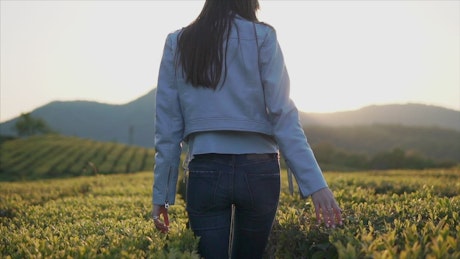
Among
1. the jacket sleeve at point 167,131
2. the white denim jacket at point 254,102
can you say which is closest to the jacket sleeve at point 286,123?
the white denim jacket at point 254,102

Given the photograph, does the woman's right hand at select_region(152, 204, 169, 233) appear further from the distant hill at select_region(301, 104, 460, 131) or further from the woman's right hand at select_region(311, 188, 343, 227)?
the distant hill at select_region(301, 104, 460, 131)

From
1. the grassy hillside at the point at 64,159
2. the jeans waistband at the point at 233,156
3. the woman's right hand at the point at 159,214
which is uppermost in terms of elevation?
the jeans waistband at the point at 233,156

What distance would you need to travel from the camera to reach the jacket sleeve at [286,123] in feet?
8.41

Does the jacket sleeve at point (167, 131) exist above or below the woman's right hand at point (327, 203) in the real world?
above

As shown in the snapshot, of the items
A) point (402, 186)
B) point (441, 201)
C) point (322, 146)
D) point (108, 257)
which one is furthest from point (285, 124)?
point (322, 146)

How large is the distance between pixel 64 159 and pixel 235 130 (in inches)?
2102

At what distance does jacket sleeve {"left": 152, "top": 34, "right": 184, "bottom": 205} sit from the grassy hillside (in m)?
Result: 37.9

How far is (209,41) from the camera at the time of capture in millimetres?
2648

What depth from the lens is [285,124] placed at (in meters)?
2.59

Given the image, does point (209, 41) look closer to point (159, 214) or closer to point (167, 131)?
point (167, 131)

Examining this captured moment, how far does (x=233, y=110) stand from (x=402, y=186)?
24.6 ft

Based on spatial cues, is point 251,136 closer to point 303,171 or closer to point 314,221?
point 303,171

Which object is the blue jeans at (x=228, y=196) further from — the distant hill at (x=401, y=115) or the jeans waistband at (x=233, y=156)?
the distant hill at (x=401, y=115)

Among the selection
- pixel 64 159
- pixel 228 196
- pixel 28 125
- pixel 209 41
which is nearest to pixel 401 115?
pixel 28 125
